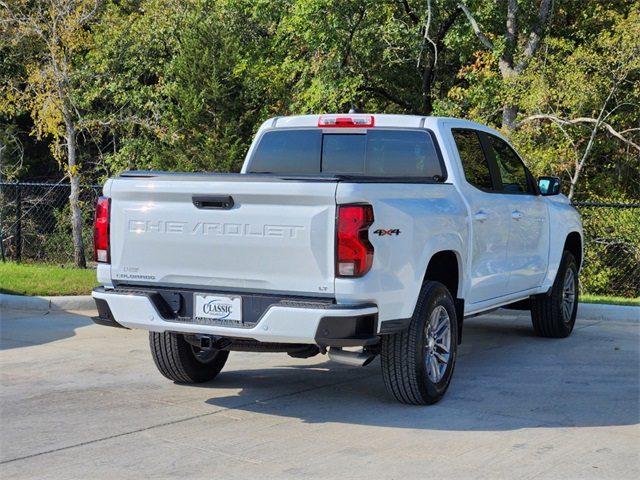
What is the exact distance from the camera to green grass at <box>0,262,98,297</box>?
12562 mm

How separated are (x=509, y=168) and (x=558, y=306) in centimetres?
176

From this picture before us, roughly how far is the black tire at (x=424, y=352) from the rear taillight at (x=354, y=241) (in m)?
0.85

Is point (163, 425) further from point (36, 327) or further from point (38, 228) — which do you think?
point (38, 228)

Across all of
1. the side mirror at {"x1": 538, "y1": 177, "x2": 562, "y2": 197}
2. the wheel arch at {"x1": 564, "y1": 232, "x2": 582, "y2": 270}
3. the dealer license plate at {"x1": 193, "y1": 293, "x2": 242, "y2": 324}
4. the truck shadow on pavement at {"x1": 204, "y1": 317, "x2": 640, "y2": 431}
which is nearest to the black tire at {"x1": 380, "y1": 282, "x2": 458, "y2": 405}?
the truck shadow on pavement at {"x1": 204, "y1": 317, "x2": 640, "y2": 431}

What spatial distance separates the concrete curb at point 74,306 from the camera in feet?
37.8

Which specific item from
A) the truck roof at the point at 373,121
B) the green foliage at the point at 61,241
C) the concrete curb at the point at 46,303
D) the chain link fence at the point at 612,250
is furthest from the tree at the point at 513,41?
the truck roof at the point at 373,121

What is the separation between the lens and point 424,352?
6.70 meters

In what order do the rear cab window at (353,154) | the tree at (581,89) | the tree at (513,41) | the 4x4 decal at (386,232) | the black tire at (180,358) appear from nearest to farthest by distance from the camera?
the 4x4 decal at (386,232) < the black tire at (180,358) < the rear cab window at (353,154) < the tree at (581,89) < the tree at (513,41)

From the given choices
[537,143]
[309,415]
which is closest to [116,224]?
[309,415]

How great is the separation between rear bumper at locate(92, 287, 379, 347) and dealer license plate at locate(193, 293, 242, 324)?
0.14ft

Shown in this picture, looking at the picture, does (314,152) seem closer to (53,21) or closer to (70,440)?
(70,440)

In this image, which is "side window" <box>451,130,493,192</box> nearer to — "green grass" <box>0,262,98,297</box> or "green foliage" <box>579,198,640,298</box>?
"green grass" <box>0,262,98,297</box>

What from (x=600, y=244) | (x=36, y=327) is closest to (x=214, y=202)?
(x=36, y=327)

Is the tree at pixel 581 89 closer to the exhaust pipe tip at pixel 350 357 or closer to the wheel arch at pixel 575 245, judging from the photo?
the wheel arch at pixel 575 245
